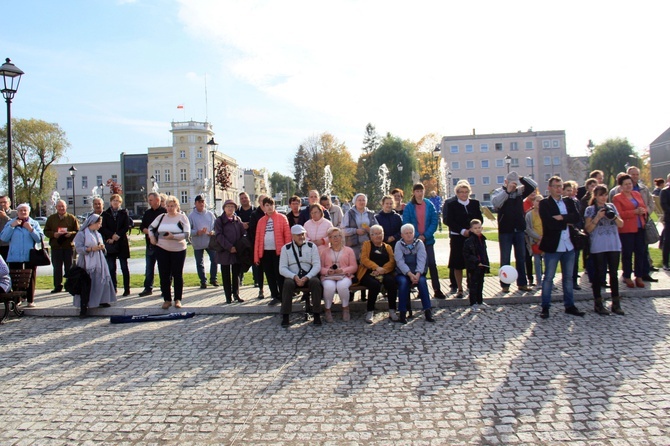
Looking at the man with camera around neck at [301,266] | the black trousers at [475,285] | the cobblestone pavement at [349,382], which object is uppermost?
the man with camera around neck at [301,266]

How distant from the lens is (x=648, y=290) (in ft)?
29.8

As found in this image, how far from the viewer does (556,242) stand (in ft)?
25.3

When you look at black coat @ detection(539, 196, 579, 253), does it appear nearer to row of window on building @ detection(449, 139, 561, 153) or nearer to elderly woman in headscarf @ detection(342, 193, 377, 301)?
elderly woman in headscarf @ detection(342, 193, 377, 301)

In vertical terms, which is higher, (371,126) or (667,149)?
(371,126)

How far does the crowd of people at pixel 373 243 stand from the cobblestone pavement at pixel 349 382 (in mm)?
675

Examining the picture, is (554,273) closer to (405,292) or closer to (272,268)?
(405,292)

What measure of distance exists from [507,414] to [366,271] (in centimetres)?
427

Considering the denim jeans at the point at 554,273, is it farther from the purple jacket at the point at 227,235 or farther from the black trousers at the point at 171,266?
the black trousers at the point at 171,266

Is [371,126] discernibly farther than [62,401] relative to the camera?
Yes

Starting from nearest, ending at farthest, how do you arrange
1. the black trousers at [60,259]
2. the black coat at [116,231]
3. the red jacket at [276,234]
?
1. the red jacket at [276,234]
2. the black coat at [116,231]
3. the black trousers at [60,259]

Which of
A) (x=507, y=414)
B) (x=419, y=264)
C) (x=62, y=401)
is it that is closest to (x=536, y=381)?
(x=507, y=414)

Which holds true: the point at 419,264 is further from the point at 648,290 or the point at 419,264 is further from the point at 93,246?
the point at 93,246

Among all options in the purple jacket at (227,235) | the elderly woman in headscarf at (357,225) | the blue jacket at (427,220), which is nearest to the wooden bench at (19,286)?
the purple jacket at (227,235)

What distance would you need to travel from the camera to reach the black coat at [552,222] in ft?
25.4
